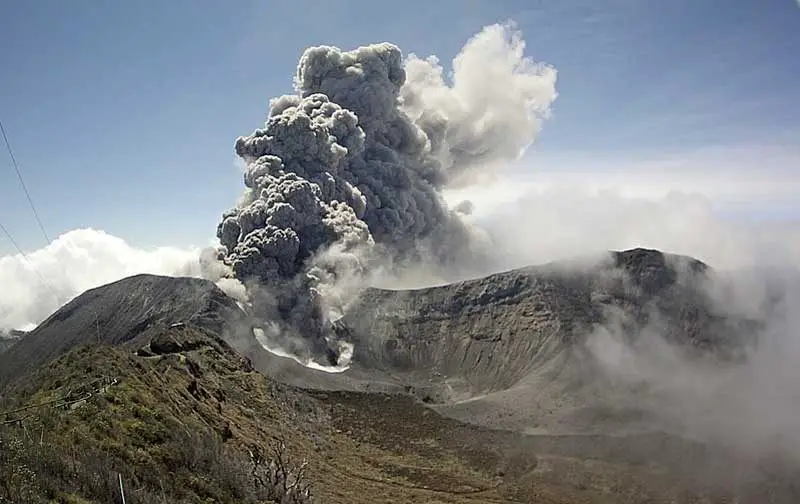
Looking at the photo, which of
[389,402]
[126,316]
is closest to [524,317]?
[389,402]

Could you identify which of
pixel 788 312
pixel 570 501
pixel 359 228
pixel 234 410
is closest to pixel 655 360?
pixel 788 312

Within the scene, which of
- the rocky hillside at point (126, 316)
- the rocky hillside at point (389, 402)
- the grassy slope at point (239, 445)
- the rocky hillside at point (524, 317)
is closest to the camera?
the grassy slope at point (239, 445)

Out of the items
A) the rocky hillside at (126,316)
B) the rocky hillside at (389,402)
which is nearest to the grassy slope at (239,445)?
the rocky hillside at (389,402)

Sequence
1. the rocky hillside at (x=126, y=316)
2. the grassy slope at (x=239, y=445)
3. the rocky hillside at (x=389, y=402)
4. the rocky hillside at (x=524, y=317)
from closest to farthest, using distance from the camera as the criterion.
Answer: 1. the grassy slope at (x=239, y=445)
2. the rocky hillside at (x=389, y=402)
3. the rocky hillside at (x=524, y=317)
4. the rocky hillside at (x=126, y=316)

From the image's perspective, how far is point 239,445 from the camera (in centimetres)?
3659

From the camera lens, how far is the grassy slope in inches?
787

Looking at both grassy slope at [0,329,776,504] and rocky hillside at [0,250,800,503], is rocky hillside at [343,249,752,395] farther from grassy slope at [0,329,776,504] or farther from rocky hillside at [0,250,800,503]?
grassy slope at [0,329,776,504]

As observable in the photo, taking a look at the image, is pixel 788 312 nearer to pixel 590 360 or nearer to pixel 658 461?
pixel 590 360

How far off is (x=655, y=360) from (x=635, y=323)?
8901mm

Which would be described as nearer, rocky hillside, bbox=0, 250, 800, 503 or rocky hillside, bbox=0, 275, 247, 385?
rocky hillside, bbox=0, 250, 800, 503

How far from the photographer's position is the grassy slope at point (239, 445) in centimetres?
1999

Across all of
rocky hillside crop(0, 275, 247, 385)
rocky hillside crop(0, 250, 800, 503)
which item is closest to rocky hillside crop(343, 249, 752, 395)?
rocky hillside crop(0, 250, 800, 503)

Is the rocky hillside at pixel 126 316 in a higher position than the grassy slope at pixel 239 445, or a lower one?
higher

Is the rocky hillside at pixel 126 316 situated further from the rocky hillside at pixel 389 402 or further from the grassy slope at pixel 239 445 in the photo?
the grassy slope at pixel 239 445
